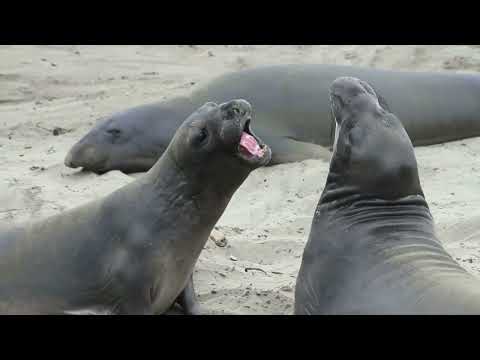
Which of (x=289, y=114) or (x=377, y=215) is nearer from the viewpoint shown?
(x=377, y=215)

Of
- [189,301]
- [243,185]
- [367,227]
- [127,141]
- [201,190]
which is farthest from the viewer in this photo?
[127,141]

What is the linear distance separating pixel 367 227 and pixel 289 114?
3586 mm

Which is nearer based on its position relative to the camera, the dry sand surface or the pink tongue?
the pink tongue

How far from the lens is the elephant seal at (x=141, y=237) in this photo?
4.31 metres

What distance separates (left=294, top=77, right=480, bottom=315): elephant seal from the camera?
157 inches

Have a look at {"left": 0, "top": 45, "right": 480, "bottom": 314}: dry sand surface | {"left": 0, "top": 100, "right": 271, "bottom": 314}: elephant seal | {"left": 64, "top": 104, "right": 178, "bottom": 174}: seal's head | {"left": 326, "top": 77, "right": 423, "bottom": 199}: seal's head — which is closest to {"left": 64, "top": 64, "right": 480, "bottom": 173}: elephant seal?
{"left": 64, "top": 104, "right": 178, "bottom": 174}: seal's head

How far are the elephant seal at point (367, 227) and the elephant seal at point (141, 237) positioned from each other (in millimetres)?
452

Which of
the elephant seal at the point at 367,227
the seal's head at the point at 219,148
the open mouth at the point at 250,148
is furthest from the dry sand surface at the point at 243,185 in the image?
the open mouth at the point at 250,148

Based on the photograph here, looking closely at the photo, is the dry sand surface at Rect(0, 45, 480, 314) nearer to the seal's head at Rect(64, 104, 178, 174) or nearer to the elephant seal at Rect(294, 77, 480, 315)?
the seal's head at Rect(64, 104, 178, 174)

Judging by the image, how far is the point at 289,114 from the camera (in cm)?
780

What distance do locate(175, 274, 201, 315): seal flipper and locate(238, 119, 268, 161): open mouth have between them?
0.75 metres

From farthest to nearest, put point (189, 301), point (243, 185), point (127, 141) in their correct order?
1. point (127, 141)
2. point (243, 185)
3. point (189, 301)

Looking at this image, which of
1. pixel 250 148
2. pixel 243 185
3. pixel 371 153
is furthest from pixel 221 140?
pixel 243 185

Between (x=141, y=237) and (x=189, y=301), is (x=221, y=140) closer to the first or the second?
(x=141, y=237)
